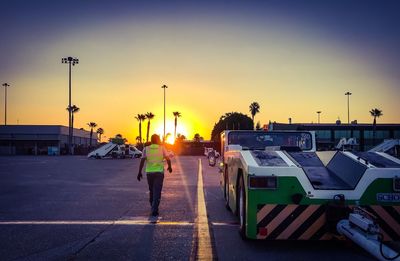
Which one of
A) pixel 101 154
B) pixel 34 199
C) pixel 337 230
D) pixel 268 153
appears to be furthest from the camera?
pixel 101 154

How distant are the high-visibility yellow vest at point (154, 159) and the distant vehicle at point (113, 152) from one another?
48.8 m

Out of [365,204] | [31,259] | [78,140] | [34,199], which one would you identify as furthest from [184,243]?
[78,140]

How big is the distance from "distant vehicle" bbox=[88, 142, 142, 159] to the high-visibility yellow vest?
48844mm

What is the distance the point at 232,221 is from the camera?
9.15 m

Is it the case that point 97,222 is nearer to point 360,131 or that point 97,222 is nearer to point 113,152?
point 113,152

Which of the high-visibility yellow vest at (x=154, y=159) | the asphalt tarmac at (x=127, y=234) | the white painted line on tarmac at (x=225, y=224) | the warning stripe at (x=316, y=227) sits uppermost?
the high-visibility yellow vest at (x=154, y=159)

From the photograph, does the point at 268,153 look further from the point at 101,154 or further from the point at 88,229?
the point at 101,154

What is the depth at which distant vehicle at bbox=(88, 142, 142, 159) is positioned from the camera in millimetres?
58406

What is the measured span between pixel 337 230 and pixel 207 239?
215cm

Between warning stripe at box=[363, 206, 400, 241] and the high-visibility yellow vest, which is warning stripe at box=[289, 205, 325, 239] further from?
the high-visibility yellow vest

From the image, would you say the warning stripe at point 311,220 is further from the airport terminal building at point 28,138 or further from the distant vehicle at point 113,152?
the airport terminal building at point 28,138

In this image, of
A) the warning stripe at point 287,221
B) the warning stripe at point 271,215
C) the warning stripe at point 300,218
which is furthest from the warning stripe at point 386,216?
the warning stripe at point 271,215

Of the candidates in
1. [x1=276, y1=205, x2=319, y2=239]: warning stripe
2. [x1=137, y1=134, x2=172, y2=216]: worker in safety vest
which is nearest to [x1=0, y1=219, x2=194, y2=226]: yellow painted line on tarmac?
[x1=137, y1=134, x2=172, y2=216]: worker in safety vest

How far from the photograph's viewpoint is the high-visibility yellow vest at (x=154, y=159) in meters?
10.3
